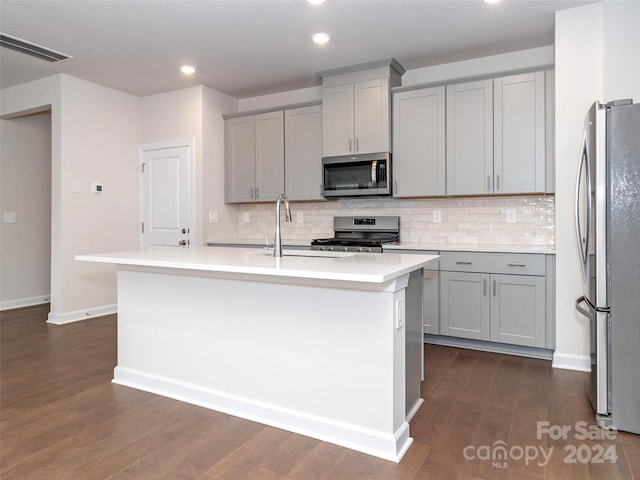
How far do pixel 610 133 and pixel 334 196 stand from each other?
2663 mm

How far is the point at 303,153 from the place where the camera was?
476 cm

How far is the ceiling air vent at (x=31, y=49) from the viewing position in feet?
12.2

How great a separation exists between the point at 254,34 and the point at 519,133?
2.36 m

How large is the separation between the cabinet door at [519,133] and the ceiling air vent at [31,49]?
13.1 feet

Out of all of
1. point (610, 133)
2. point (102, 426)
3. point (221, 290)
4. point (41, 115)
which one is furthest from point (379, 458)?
point (41, 115)

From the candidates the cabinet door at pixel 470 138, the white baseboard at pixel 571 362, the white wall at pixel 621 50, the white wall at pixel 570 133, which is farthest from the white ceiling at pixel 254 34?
the white baseboard at pixel 571 362

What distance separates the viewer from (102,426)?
2309 mm

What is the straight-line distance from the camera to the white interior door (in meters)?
5.07

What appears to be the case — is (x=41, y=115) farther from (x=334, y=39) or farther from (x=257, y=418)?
(x=257, y=418)

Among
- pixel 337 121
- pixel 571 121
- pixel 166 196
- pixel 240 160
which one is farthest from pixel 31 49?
pixel 571 121

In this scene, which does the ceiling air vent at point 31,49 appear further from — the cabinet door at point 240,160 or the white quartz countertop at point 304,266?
the white quartz countertop at point 304,266

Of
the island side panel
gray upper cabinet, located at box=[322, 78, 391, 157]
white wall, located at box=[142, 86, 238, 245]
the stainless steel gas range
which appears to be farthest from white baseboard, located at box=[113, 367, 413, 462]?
gray upper cabinet, located at box=[322, 78, 391, 157]

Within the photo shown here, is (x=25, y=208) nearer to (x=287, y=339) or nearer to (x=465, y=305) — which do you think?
(x=287, y=339)

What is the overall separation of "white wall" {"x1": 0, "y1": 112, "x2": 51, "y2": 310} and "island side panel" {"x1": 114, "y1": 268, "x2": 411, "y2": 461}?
3.48 meters
